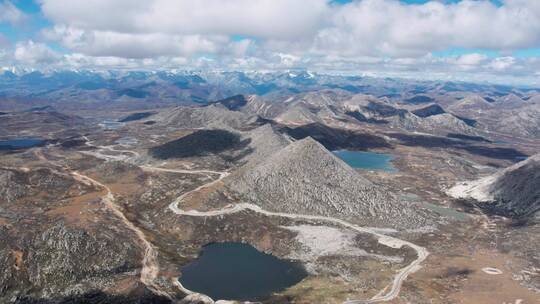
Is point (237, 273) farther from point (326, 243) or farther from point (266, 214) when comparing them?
point (266, 214)

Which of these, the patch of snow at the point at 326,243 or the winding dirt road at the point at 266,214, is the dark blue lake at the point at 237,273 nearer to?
the winding dirt road at the point at 266,214

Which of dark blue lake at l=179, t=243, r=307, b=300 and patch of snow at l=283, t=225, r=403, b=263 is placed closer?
dark blue lake at l=179, t=243, r=307, b=300

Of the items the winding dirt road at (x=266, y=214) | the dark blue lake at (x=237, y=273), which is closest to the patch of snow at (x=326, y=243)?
the winding dirt road at (x=266, y=214)

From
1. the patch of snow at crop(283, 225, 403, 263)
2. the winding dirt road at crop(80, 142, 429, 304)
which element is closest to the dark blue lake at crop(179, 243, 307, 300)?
the winding dirt road at crop(80, 142, 429, 304)

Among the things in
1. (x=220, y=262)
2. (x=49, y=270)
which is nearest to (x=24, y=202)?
(x=49, y=270)

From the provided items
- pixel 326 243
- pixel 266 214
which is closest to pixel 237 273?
pixel 326 243

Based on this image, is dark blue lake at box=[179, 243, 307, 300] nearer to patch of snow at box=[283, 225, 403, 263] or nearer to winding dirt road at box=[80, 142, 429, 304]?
winding dirt road at box=[80, 142, 429, 304]

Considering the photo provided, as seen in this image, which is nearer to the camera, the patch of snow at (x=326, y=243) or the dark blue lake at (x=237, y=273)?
the dark blue lake at (x=237, y=273)

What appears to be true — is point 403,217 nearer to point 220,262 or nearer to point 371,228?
point 371,228
